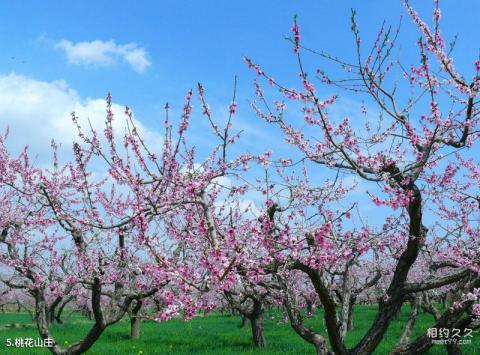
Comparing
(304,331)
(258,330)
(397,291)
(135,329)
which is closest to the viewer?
(397,291)

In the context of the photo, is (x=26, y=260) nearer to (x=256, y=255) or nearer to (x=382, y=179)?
(x=256, y=255)

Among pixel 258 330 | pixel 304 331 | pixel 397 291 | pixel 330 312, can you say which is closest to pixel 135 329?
pixel 258 330

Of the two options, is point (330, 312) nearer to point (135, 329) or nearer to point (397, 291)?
Answer: point (397, 291)

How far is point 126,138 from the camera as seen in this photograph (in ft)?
18.7

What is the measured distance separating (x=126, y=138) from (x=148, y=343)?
48.3 feet

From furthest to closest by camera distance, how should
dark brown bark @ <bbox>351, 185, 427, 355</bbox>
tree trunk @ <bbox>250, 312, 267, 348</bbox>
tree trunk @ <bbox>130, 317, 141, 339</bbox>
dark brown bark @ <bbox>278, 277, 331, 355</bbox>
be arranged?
tree trunk @ <bbox>130, 317, 141, 339</bbox> < tree trunk @ <bbox>250, 312, 267, 348</bbox> < dark brown bark @ <bbox>278, 277, 331, 355</bbox> < dark brown bark @ <bbox>351, 185, 427, 355</bbox>

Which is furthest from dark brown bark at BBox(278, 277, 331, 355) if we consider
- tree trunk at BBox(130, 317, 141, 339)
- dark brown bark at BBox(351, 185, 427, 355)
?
tree trunk at BBox(130, 317, 141, 339)

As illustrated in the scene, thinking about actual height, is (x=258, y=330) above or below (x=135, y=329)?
above

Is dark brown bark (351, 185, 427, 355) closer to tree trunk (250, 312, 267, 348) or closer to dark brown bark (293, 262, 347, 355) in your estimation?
dark brown bark (293, 262, 347, 355)

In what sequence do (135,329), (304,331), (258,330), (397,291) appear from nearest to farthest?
1. (397,291)
2. (304,331)
3. (258,330)
4. (135,329)

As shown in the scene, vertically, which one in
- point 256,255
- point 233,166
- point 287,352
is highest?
point 233,166

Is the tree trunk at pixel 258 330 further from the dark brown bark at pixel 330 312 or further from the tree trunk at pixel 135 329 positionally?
the dark brown bark at pixel 330 312

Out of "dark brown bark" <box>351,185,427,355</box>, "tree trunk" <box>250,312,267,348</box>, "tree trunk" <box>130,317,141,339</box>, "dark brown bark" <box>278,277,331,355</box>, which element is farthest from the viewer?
"tree trunk" <box>130,317,141,339</box>

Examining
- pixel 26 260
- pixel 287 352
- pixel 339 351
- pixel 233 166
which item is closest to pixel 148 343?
pixel 287 352
